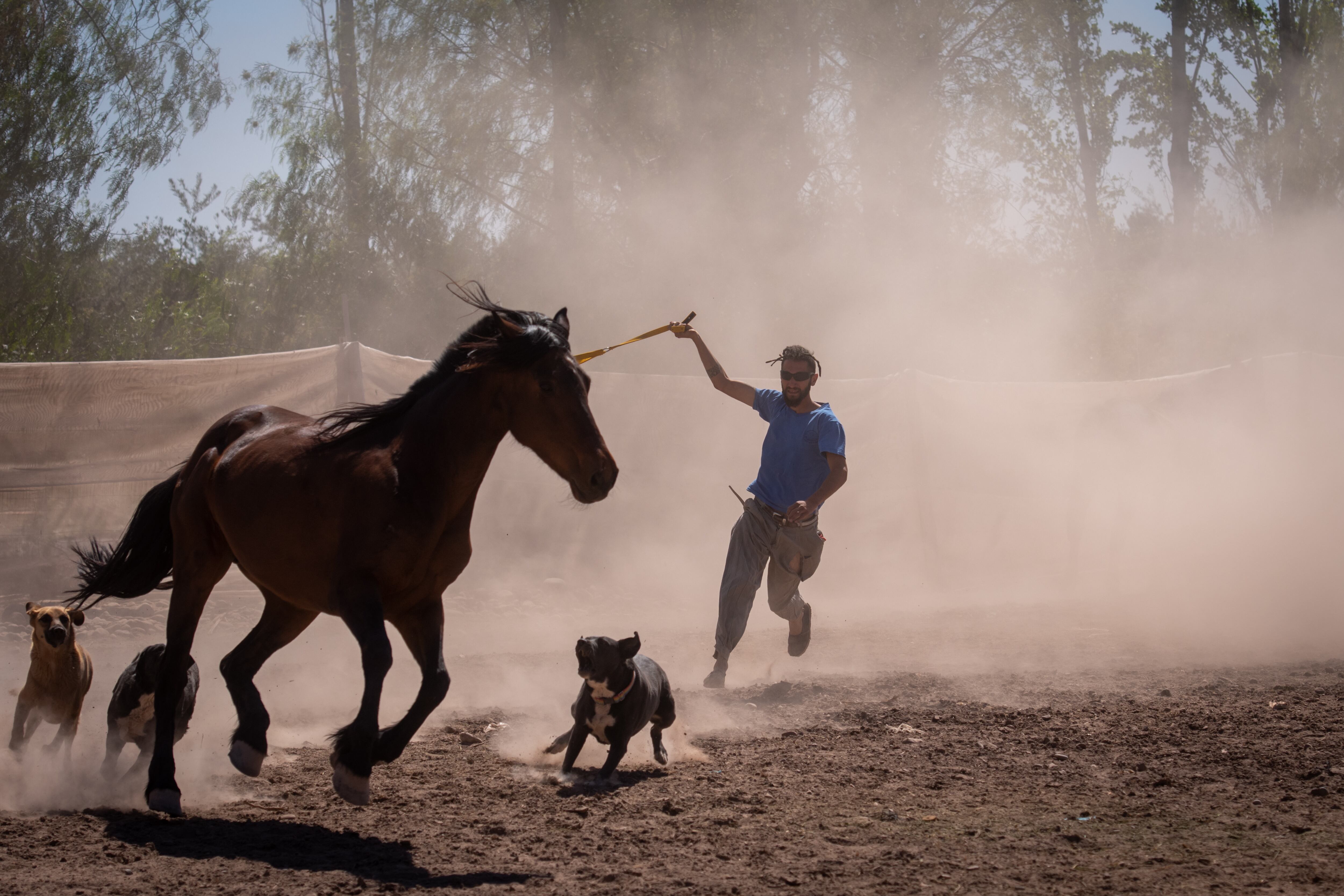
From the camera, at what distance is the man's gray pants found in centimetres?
638

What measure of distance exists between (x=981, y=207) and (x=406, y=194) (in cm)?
1072

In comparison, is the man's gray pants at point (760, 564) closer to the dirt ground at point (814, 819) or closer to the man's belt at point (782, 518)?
Result: the man's belt at point (782, 518)

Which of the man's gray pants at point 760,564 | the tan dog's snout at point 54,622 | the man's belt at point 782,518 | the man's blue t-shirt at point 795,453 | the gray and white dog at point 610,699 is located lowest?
the gray and white dog at point 610,699

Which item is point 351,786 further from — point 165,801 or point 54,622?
point 54,622

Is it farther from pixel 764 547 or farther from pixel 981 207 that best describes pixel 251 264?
pixel 764 547

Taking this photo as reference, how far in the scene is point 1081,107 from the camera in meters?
24.9

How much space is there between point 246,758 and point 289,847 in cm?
56

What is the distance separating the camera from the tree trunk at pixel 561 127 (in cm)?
1666

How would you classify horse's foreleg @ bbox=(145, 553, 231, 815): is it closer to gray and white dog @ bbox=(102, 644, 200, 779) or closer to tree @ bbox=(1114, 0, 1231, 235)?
gray and white dog @ bbox=(102, 644, 200, 779)

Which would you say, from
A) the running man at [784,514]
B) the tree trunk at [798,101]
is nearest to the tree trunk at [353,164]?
the tree trunk at [798,101]

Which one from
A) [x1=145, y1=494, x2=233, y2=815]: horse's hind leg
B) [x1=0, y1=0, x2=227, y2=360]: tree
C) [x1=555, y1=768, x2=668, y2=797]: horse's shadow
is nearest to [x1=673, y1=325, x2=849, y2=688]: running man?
[x1=555, y1=768, x2=668, y2=797]: horse's shadow

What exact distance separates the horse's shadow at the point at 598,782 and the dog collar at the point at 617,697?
0.32 m

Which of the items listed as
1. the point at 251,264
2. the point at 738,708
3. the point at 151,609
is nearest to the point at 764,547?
the point at 738,708

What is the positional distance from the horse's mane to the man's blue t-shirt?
2447 millimetres
